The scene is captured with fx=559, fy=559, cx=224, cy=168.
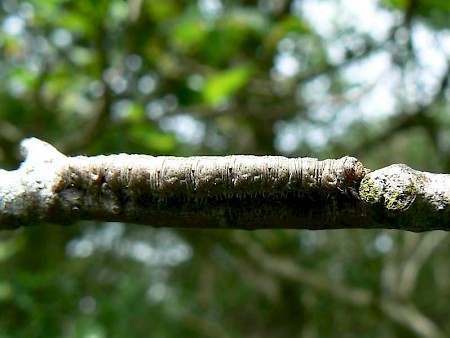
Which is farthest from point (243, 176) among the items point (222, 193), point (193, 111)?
point (193, 111)

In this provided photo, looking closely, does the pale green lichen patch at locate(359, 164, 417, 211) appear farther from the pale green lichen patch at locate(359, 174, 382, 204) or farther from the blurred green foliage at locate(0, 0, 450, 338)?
the blurred green foliage at locate(0, 0, 450, 338)

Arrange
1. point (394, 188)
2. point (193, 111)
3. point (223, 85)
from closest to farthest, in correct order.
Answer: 1. point (394, 188)
2. point (223, 85)
3. point (193, 111)

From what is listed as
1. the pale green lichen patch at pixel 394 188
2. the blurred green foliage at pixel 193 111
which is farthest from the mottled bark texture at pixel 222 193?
the blurred green foliage at pixel 193 111

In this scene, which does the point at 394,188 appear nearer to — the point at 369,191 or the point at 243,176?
the point at 369,191

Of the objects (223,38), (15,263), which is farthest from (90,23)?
(15,263)

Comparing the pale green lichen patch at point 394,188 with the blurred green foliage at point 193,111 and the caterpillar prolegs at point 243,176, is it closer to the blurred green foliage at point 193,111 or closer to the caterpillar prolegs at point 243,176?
the caterpillar prolegs at point 243,176

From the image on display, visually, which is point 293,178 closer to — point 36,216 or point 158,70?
point 36,216

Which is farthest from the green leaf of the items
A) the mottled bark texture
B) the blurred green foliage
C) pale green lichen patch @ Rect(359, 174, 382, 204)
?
pale green lichen patch @ Rect(359, 174, 382, 204)
